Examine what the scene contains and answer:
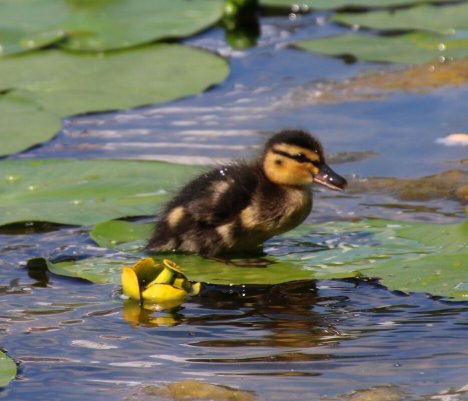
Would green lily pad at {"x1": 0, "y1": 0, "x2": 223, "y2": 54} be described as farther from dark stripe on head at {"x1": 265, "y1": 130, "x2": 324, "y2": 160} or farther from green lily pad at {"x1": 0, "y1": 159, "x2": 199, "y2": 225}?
dark stripe on head at {"x1": 265, "y1": 130, "x2": 324, "y2": 160}

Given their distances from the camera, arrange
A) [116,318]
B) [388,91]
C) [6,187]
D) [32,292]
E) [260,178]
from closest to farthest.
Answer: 1. [116,318]
2. [32,292]
3. [260,178]
4. [6,187]
5. [388,91]

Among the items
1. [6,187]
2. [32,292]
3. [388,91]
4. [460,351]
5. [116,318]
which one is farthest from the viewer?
[388,91]

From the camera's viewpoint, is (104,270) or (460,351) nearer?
(460,351)

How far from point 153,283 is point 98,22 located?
15.7ft

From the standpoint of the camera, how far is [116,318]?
15.9ft

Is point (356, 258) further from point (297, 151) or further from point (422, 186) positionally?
point (422, 186)

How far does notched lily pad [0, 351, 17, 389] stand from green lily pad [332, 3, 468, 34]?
18.1ft

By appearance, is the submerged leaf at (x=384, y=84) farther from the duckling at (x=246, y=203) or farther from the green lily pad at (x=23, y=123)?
the duckling at (x=246, y=203)

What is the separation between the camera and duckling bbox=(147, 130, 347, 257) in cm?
564

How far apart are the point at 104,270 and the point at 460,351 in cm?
155

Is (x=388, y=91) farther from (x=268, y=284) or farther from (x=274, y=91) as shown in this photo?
(x=268, y=284)

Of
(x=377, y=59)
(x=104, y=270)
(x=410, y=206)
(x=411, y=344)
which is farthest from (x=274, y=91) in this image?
(x=411, y=344)

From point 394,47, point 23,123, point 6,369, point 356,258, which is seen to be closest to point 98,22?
point 394,47

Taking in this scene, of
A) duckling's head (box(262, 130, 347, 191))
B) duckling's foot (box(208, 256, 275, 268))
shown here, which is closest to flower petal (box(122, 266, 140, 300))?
duckling's foot (box(208, 256, 275, 268))
